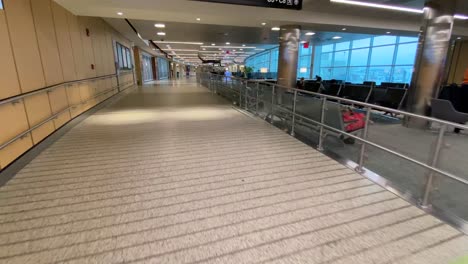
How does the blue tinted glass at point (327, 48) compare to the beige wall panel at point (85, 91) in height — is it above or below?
above

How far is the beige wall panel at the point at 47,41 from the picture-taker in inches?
156

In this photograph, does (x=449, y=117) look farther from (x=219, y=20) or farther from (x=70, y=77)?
(x=70, y=77)

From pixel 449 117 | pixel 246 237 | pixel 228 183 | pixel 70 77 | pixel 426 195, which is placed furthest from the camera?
pixel 70 77

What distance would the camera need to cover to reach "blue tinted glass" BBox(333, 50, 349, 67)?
1568cm

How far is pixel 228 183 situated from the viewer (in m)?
2.64

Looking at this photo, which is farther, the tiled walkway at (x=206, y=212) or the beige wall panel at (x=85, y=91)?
the beige wall panel at (x=85, y=91)

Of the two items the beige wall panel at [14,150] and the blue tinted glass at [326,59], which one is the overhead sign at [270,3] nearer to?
the beige wall panel at [14,150]

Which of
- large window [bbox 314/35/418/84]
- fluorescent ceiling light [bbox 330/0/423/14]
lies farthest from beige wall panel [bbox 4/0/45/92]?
large window [bbox 314/35/418/84]

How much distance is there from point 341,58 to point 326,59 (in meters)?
1.44

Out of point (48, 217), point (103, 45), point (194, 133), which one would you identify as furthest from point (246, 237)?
point (103, 45)

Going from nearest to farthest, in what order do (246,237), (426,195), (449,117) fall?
1. (246,237)
2. (426,195)
3. (449,117)

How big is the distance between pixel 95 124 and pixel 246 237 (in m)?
4.86

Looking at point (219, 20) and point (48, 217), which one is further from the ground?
point (219, 20)

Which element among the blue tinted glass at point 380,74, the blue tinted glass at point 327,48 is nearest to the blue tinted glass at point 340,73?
the blue tinted glass at point 327,48
